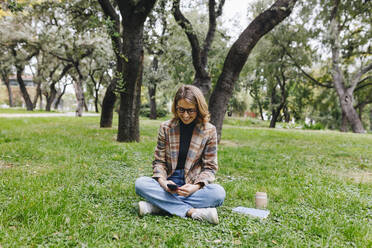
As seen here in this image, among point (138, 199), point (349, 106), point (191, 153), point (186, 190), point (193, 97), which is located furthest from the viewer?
point (349, 106)

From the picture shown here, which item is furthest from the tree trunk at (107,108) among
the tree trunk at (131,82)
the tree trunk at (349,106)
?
the tree trunk at (349,106)

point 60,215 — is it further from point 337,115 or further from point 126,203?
point 337,115

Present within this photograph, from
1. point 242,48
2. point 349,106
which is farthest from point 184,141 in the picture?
point 349,106

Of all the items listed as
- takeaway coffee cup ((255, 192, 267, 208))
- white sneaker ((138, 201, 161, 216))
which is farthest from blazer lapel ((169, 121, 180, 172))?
takeaway coffee cup ((255, 192, 267, 208))

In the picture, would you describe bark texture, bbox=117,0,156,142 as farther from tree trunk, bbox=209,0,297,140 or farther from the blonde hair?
the blonde hair

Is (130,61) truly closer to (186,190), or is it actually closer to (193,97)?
(193,97)

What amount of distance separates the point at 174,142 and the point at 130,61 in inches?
203

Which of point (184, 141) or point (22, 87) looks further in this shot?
point (22, 87)

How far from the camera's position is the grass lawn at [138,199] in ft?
8.53

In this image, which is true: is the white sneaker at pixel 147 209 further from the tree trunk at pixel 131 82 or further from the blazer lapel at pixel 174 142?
the tree trunk at pixel 131 82

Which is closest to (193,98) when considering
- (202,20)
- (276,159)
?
(276,159)

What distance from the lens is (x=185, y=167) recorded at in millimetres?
3443

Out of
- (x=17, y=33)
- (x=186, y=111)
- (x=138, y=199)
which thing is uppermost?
(x=17, y=33)

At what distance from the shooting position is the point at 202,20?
18.8m
